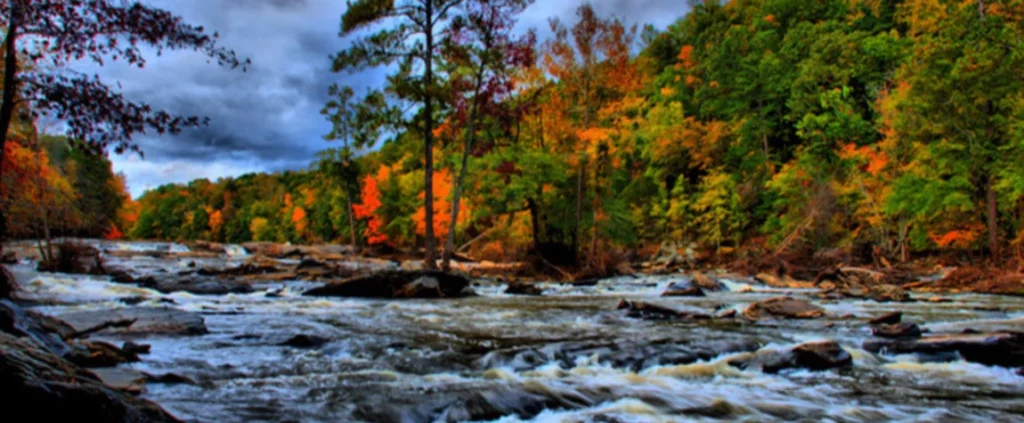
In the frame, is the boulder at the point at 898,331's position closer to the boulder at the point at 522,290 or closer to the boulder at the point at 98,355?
the boulder at the point at 98,355

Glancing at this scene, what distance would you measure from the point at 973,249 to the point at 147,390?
89.6 feet

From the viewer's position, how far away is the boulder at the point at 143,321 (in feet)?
23.9

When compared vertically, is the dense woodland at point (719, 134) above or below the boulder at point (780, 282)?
above

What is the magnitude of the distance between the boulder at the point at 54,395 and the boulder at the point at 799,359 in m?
5.26

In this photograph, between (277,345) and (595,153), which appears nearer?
(277,345)

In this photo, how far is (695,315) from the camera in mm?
10055

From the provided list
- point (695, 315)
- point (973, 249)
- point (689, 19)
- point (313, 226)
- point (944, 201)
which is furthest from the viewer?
point (313, 226)

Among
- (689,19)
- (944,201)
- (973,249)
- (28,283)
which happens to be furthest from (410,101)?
(689,19)

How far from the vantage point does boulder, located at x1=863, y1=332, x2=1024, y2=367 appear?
5.97 metres

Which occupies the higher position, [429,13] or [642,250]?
[429,13]

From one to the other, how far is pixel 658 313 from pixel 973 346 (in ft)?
15.9

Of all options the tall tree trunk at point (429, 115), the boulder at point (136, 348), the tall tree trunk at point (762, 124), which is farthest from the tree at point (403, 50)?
the tall tree trunk at point (762, 124)

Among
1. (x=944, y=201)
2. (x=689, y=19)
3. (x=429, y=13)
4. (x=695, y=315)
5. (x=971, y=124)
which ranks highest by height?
(x=689, y=19)

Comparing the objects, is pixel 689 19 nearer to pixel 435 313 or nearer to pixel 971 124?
pixel 971 124
